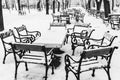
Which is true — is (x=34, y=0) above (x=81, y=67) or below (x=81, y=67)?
above

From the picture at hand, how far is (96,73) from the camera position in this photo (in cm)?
516

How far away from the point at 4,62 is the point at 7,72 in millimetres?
757

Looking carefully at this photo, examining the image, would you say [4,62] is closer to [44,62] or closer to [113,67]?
[44,62]

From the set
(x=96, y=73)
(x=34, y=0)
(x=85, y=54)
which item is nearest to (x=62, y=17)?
(x=96, y=73)

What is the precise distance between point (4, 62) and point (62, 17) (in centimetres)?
1148

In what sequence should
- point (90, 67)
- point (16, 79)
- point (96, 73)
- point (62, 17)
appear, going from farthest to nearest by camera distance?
1. point (62, 17)
2. point (96, 73)
3. point (16, 79)
4. point (90, 67)

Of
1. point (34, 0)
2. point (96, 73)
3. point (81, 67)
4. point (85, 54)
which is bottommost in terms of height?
point (96, 73)

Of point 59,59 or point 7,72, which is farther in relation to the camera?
point 59,59

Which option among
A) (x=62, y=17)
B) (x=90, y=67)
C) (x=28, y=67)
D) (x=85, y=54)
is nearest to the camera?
(x=85, y=54)

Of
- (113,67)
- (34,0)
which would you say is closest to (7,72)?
(113,67)

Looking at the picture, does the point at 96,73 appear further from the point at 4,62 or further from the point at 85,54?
the point at 4,62

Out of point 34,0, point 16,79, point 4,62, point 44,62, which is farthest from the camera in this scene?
point 34,0

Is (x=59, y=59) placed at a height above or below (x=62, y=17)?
below

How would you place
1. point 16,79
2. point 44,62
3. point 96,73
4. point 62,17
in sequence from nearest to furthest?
1. point 44,62
2. point 16,79
3. point 96,73
4. point 62,17
